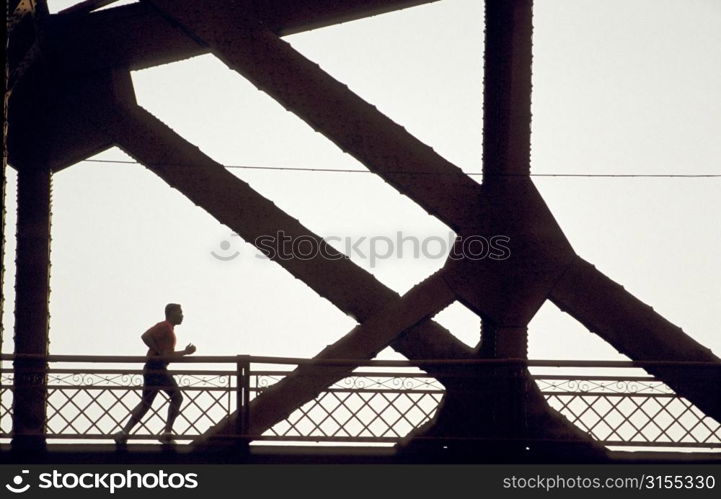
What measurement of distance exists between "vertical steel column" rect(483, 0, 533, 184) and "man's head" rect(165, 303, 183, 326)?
3.50m

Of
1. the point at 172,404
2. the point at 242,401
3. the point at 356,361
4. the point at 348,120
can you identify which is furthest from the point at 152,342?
the point at 348,120

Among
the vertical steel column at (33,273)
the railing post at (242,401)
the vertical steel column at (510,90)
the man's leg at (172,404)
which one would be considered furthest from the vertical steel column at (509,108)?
the vertical steel column at (33,273)

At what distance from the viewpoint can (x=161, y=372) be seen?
11.5 metres

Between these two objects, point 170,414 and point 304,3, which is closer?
point 170,414

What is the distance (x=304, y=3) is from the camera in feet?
42.9

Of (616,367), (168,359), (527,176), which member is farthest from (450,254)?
(168,359)

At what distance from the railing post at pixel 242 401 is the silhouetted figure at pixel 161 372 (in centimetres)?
61

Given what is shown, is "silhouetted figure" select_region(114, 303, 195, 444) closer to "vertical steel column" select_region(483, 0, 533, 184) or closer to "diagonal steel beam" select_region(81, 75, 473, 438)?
"diagonal steel beam" select_region(81, 75, 473, 438)

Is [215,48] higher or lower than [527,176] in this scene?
higher

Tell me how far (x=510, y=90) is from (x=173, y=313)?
4199 millimetres

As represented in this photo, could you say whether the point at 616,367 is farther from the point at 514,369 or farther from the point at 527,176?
the point at 527,176

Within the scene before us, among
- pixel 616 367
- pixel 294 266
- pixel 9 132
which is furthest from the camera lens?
pixel 9 132

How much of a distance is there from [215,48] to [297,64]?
87 centimetres
